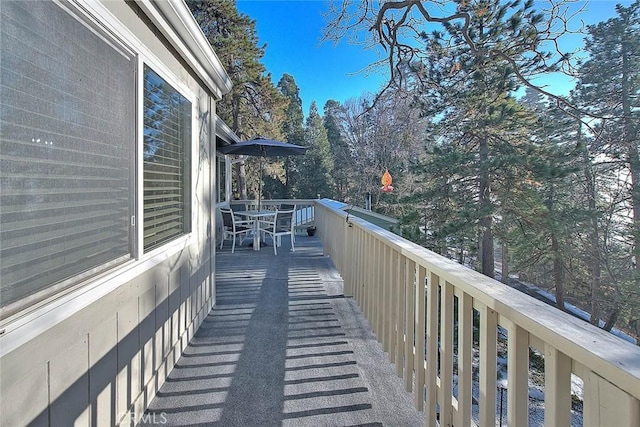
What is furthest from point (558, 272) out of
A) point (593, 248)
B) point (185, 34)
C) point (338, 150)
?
point (338, 150)

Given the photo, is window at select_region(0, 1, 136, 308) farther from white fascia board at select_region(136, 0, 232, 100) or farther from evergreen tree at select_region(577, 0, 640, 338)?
evergreen tree at select_region(577, 0, 640, 338)

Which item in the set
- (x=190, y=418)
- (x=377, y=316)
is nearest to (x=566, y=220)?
(x=377, y=316)

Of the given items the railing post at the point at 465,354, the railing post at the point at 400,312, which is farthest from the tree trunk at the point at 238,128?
the railing post at the point at 465,354

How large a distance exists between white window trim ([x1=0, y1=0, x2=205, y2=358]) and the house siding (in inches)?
0.7

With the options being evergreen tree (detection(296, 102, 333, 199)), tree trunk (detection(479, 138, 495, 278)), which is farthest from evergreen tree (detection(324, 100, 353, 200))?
tree trunk (detection(479, 138, 495, 278))

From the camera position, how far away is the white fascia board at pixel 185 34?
206 centimetres

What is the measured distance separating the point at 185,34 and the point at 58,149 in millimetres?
1563

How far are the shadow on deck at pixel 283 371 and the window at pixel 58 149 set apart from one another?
3.33 feet

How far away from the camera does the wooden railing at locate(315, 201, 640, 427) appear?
2.45ft

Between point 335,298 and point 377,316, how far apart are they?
1.26 m

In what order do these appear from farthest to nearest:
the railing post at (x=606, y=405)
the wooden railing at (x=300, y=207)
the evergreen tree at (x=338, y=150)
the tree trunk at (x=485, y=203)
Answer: the evergreen tree at (x=338, y=150) → the tree trunk at (x=485, y=203) → the wooden railing at (x=300, y=207) → the railing post at (x=606, y=405)

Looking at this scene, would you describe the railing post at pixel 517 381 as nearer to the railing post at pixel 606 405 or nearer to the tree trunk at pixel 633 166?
the railing post at pixel 606 405

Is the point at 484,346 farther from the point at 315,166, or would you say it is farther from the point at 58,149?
the point at 315,166

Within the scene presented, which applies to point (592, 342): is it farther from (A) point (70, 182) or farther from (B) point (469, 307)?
(A) point (70, 182)
